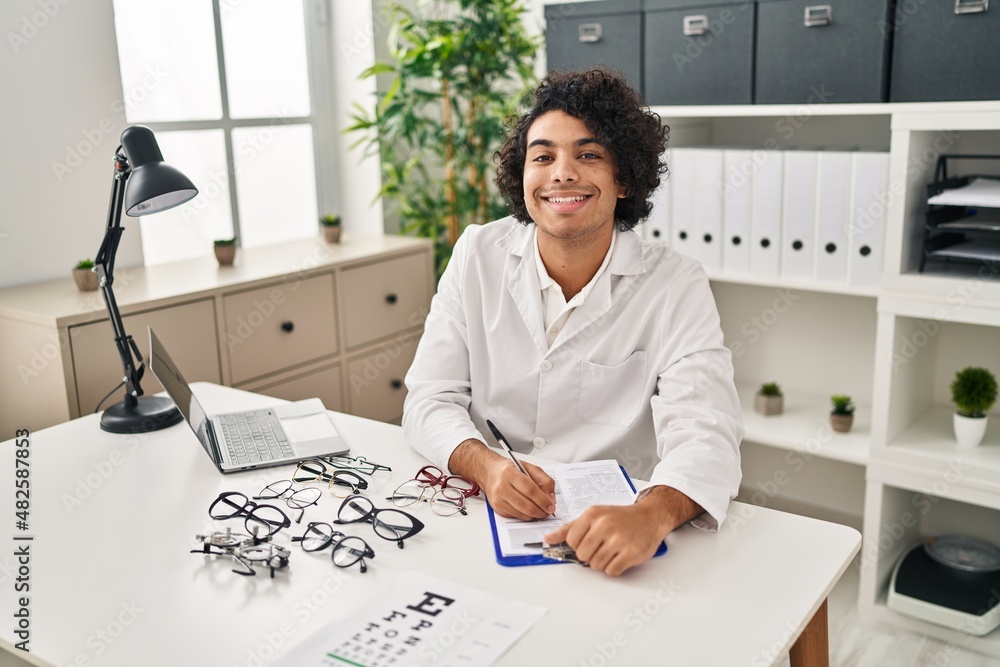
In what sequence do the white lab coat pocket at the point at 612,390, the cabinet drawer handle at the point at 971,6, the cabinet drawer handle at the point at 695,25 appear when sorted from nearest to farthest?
1. the white lab coat pocket at the point at 612,390
2. the cabinet drawer handle at the point at 971,6
3. the cabinet drawer handle at the point at 695,25

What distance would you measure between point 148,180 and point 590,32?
147 centimetres

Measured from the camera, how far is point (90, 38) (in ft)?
8.66

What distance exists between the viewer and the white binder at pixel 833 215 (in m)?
2.32

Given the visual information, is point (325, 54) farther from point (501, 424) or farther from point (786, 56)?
point (501, 424)

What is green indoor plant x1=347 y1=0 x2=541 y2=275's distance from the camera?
9.93ft

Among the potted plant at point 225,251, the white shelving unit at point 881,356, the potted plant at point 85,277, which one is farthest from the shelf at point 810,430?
the potted plant at point 85,277

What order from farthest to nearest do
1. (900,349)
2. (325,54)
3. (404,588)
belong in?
(325,54) < (900,349) < (404,588)

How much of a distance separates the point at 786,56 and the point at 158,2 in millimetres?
1985

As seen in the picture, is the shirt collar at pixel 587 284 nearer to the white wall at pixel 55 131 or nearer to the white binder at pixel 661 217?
the white binder at pixel 661 217

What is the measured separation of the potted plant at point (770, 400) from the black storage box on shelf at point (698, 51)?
0.87m

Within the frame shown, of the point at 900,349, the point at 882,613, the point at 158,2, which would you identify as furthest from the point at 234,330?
the point at 882,613

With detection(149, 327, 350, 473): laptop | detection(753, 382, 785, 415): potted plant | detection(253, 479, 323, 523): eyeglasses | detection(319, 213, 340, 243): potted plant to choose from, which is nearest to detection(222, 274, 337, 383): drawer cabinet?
detection(319, 213, 340, 243): potted plant

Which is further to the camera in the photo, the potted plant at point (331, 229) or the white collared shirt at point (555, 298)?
the potted plant at point (331, 229)

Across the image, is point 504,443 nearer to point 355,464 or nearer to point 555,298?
point 355,464
